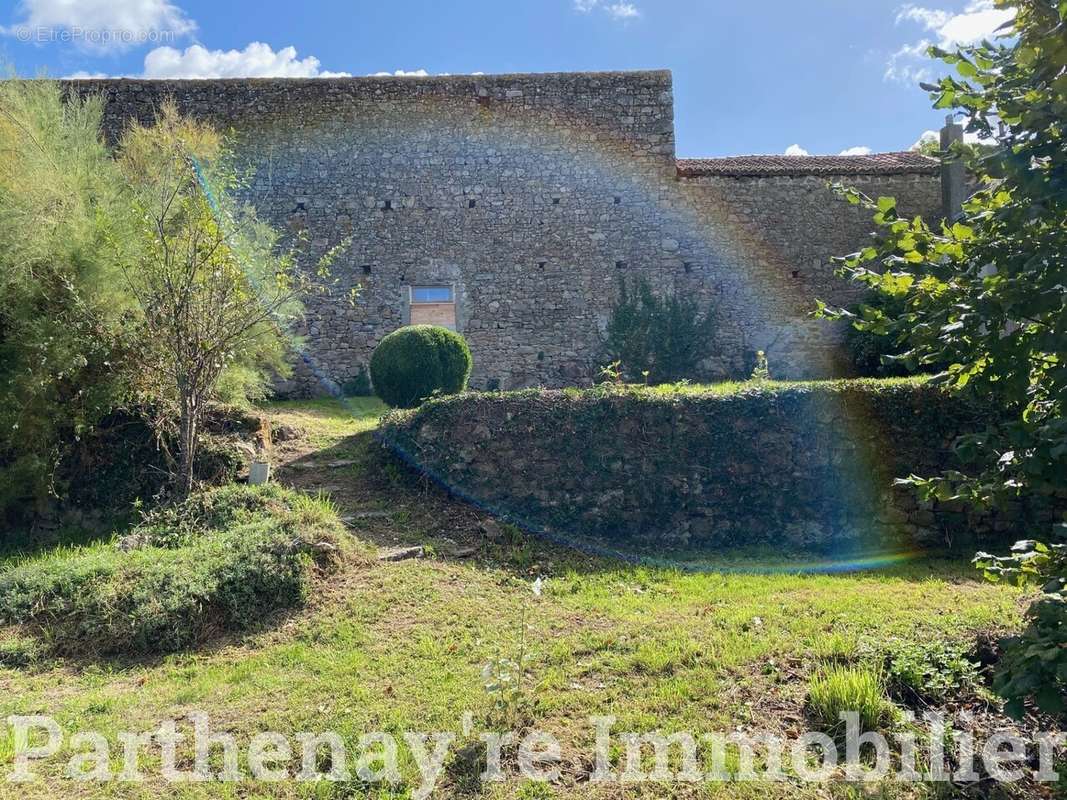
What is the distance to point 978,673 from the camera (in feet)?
10.7

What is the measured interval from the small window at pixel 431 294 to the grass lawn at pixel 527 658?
7.37 m

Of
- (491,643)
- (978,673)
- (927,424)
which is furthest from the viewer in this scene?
(927,424)

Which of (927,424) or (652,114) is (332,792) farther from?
(652,114)

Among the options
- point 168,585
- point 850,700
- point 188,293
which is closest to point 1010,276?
point 850,700

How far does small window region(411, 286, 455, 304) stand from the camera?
12570 mm

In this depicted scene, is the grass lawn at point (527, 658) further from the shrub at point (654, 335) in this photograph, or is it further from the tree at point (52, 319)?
the shrub at point (654, 335)

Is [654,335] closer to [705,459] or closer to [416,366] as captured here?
[416,366]

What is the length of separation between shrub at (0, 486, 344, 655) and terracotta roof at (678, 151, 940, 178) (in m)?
10.4

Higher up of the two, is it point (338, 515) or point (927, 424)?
point (927, 424)

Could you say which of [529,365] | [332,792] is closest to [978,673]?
[332,792]

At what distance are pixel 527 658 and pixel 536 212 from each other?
412 inches

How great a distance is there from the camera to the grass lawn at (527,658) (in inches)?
124

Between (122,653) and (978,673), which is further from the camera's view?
(122,653)

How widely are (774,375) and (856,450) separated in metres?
6.34
